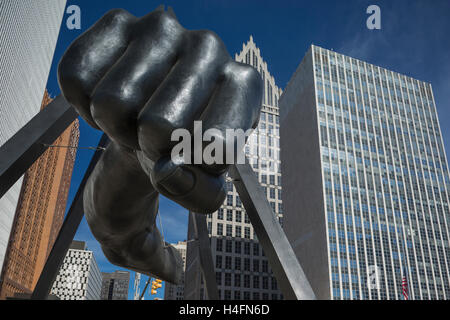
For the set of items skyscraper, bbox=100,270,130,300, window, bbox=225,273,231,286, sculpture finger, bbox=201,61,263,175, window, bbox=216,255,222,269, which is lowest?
sculpture finger, bbox=201,61,263,175

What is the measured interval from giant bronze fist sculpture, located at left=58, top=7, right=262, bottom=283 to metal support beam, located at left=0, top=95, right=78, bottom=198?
1302 mm

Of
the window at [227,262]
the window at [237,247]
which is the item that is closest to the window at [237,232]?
the window at [237,247]

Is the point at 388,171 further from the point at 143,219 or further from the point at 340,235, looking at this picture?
the point at 143,219

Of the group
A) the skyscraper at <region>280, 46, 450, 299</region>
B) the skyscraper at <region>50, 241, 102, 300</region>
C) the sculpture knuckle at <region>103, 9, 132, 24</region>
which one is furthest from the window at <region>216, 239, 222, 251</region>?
the sculpture knuckle at <region>103, 9, 132, 24</region>

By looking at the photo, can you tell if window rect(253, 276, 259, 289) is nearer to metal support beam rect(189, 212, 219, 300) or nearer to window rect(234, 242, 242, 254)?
window rect(234, 242, 242, 254)

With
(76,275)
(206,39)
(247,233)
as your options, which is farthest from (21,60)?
(76,275)

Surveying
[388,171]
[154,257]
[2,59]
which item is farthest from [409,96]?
[154,257]

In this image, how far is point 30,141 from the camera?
2910mm

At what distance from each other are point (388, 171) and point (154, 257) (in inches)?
2503

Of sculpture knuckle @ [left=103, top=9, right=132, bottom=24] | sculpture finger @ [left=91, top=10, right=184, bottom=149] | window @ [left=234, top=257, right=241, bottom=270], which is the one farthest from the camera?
window @ [left=234, top=257, right=241, bottom=270]

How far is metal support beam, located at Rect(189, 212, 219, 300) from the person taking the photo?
4514mm

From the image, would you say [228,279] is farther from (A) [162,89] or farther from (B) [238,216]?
(A) [162,89]

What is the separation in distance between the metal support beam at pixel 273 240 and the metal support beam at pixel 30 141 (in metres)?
1.50

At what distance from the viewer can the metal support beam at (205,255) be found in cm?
451
